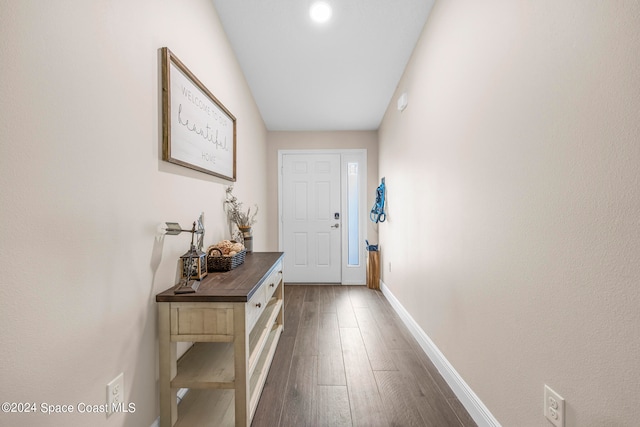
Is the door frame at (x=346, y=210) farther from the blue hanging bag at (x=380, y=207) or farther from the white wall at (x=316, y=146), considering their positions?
the blue hanging bag at (x=380, y=207)

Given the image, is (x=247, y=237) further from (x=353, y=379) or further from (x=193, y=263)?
(x=353, y=379)

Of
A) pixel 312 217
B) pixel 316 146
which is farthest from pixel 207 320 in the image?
pixel 316 146

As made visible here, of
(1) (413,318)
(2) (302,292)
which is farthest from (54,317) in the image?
(2) (302,292)

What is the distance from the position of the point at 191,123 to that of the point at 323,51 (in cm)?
148

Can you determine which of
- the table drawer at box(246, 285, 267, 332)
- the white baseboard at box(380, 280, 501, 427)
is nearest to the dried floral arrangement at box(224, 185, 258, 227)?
the table drawer at box(246, 285, 267, 332)

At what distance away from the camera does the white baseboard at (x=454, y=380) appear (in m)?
1.31

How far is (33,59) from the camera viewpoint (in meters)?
0.76

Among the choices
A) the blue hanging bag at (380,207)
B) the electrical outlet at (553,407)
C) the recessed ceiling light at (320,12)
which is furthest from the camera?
the blue hanging bag at (380,207)

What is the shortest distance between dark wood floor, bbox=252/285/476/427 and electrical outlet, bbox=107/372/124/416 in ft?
2.22

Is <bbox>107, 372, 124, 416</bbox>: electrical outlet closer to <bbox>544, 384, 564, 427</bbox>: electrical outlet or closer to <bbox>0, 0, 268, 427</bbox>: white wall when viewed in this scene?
<bbox>0, 0, 268, 427</bbox>: white wall

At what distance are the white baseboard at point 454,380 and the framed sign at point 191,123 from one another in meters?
2.02

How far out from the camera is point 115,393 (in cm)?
103

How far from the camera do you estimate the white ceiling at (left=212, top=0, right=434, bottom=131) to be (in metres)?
2.00

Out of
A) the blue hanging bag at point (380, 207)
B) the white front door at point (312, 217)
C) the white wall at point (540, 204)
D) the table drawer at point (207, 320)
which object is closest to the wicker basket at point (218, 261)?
the table drawer at point (207, 320)
